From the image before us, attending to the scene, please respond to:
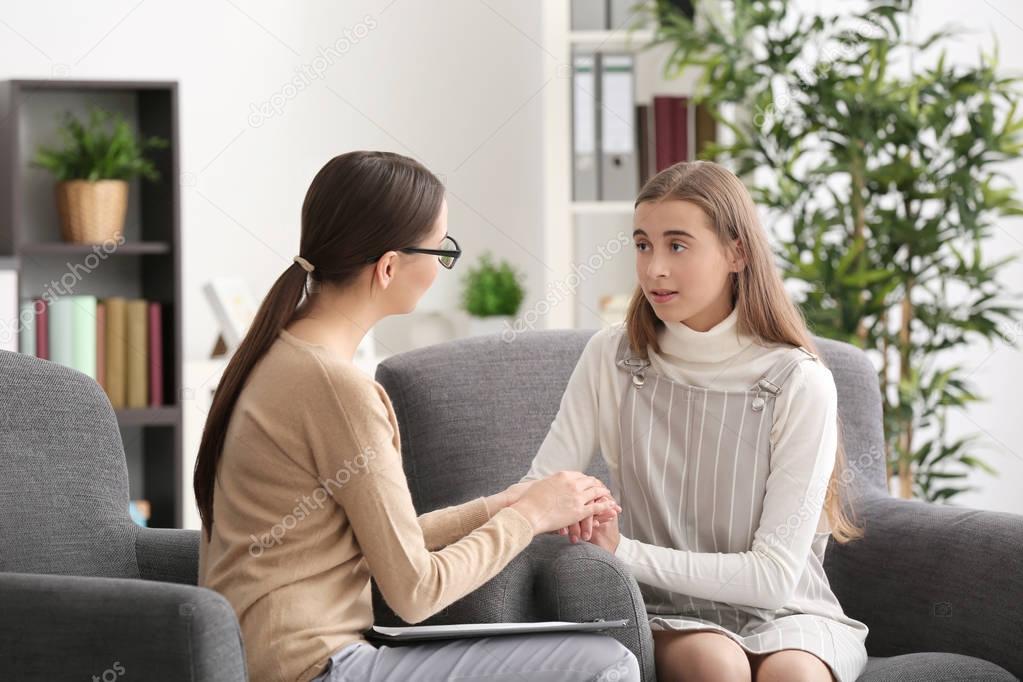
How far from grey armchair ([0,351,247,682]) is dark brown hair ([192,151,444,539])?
0.80 ft

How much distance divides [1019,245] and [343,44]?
2229 millimetres

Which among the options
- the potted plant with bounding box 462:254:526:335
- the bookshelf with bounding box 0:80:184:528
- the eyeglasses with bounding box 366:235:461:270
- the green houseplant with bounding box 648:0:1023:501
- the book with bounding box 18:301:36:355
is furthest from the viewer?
the potted plant with bounding box 462:254:526:335

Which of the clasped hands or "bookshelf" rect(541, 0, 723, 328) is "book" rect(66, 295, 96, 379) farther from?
the clasped hands

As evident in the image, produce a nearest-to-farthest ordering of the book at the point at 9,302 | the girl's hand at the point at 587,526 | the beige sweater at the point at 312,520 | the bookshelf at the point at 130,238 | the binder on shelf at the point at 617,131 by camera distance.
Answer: the beige sweater at the point at 312,520, the girl's hand at the point at 587,526, the book at the point at 9,302, the bookshelf at the point at 130,238, the binder on shelf at the point at 617,131

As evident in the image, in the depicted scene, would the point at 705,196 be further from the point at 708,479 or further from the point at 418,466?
the point at 418,466

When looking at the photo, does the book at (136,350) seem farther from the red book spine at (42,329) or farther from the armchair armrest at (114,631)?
the armchair armrest at (114,631)

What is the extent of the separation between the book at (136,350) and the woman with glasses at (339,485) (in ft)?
7.52

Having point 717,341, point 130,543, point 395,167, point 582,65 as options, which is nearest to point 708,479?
point 717,341

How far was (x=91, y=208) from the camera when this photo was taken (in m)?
3.84

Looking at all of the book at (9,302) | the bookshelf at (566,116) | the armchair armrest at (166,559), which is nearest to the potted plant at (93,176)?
the book at (9,302)

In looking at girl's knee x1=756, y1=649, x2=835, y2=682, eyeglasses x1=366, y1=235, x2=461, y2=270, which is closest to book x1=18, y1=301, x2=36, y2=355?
eyeglasses x1=366, y1=235, x2=461, y2=270

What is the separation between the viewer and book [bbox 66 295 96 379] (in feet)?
12.3

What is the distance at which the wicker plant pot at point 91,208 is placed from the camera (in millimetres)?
3828

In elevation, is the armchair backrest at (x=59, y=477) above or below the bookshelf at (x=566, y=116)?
below
